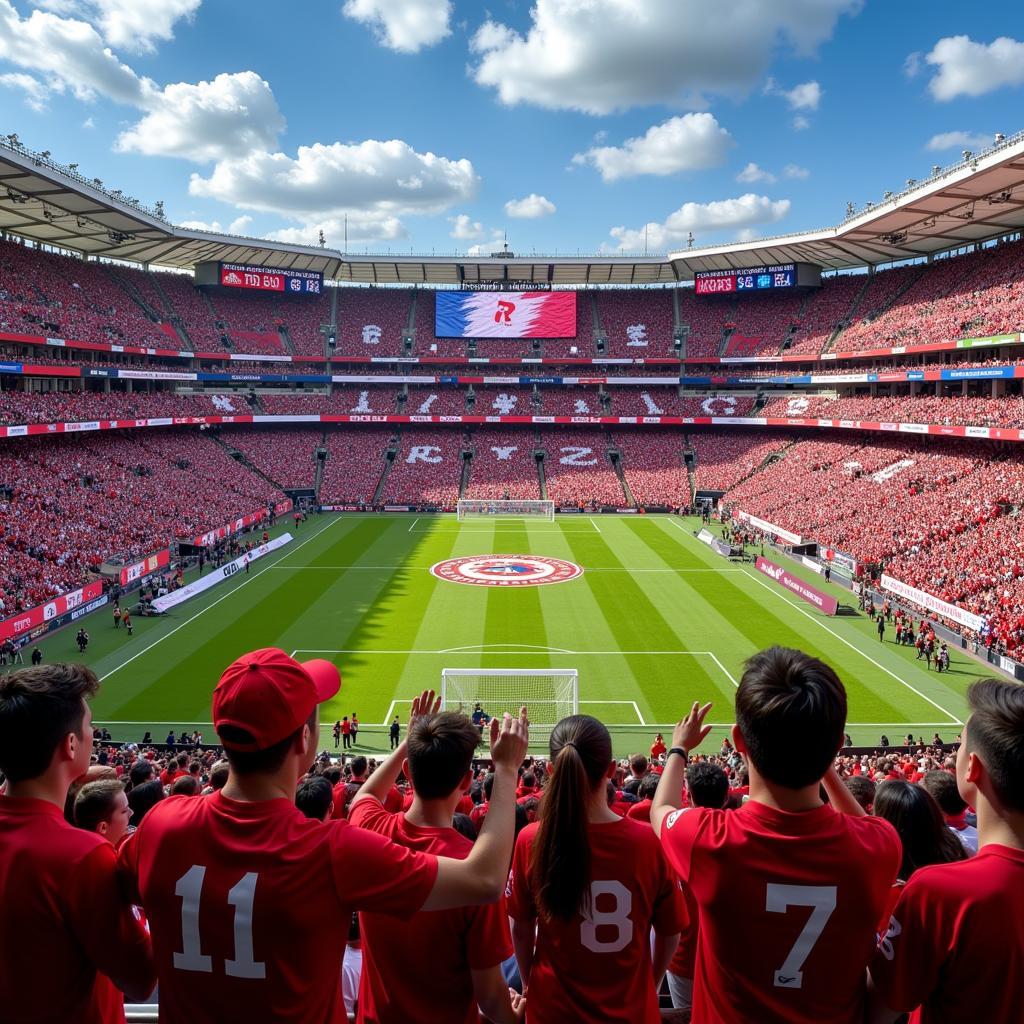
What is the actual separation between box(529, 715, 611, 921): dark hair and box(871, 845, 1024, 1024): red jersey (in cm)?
128

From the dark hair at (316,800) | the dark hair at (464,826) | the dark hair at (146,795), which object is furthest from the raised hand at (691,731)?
the dark hair at (146,795)

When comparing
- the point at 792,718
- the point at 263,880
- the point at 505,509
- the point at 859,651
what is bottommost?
the point at 859,651

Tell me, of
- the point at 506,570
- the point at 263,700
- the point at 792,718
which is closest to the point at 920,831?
the point at 792,718

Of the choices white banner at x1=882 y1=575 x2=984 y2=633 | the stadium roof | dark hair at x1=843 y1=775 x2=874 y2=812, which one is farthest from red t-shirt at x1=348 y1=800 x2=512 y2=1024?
the stadium roof

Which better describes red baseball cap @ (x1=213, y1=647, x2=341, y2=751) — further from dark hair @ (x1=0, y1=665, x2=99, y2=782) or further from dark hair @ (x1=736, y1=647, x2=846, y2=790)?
dark hair @ (x1=736, y1=647, x2=846, y2=790)

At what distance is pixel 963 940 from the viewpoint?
2861mm

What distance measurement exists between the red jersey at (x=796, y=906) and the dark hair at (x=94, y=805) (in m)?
3.34

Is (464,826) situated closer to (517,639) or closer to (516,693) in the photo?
(516,693)

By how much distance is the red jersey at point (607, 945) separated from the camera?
11.8ft

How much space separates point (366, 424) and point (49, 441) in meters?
31.9

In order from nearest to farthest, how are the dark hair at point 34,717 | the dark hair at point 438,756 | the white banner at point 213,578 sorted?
the dark hair at point 34,717 < the dark hair at point 438,756 < the white banner at point 213,578

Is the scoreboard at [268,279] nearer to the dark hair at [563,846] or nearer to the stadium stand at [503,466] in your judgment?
the stadium stand at [503,466]

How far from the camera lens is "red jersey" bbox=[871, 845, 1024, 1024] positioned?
2.84m

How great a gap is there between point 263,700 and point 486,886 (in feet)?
3.83
